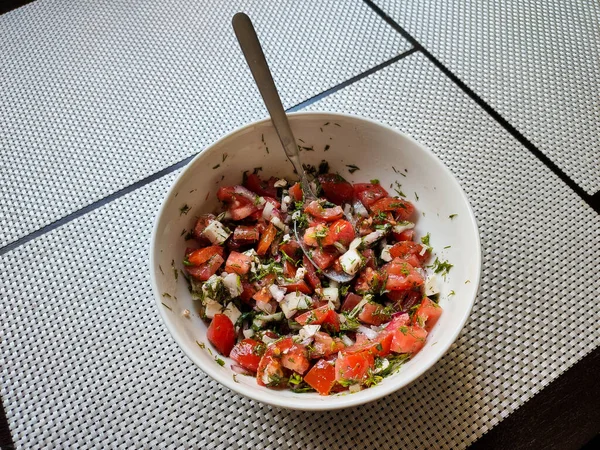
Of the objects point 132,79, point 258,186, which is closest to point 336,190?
point 258,186

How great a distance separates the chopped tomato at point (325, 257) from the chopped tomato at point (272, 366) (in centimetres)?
15

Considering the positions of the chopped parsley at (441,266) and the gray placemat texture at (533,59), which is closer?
the chopped parsley at (441,266)

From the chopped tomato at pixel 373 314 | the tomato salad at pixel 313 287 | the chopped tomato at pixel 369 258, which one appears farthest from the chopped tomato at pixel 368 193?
the chopped tomato at pixel 373 314

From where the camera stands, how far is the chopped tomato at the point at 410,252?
0.86 metres

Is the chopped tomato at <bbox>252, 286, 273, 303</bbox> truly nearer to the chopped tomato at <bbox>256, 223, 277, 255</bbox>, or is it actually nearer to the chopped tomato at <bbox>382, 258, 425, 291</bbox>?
the chopped tomato at <bbox>256, 223, 277, 255</bbox>

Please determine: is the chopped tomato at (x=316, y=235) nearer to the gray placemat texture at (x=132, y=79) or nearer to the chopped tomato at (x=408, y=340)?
the chopped tomato at (x=408, y=340)

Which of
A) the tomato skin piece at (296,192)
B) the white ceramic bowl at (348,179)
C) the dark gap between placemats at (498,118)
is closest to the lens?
the white ceramic bowl at (348,179)

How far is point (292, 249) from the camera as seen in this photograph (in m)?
0.89

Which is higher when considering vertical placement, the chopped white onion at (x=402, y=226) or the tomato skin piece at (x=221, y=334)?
the chopped white onion at (x=402, y=226)

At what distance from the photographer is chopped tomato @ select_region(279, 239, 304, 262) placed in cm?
88

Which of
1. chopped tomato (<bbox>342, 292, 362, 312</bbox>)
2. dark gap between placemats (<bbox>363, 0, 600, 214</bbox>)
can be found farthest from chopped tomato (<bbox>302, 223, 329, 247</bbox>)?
dark gap between placemats (<bbox>363, 0, 600, 214</bbox>)

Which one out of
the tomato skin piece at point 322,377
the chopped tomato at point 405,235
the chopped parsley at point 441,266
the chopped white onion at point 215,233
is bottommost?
the tomato skin piece at point 322,377

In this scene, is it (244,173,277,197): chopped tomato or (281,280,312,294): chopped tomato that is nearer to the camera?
(281,280,312,294): chopped tomato

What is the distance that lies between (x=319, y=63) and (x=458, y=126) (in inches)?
15.4
